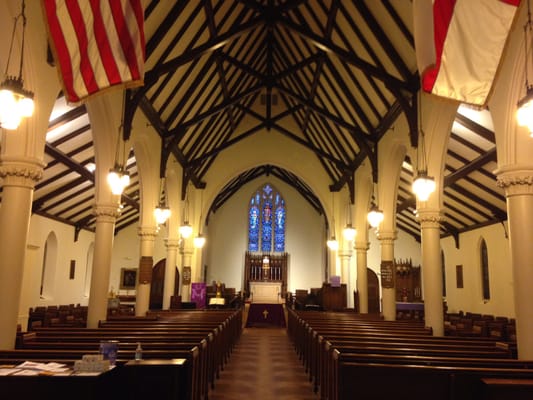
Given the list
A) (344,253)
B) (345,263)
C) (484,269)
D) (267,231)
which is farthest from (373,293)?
(267,231)

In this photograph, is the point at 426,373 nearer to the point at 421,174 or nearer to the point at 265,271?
the point at 421,174

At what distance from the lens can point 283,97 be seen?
67.8 feet

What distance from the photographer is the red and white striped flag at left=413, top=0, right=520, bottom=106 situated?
4676 millimetres

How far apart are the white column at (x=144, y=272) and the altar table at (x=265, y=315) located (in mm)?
7488

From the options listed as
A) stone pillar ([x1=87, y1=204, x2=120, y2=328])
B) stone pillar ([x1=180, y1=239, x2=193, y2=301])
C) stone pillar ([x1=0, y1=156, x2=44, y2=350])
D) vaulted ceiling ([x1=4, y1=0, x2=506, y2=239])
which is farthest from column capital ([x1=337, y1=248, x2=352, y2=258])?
stone pillar ([x1=0, y1=156, x2=44, y2=350])

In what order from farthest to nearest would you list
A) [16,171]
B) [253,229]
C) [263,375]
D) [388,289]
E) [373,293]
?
[253,229], [373,293], [388,289], [263,375], [16,171]

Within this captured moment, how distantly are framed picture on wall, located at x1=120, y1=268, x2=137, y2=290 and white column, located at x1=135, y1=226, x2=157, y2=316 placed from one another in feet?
39.3

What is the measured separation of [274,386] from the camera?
25.9 feet

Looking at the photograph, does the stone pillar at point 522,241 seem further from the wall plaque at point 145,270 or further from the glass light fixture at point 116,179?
the wall plaque at point 145,270

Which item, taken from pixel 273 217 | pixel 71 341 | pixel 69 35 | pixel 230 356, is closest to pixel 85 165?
pixel 230 356

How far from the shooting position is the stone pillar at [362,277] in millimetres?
16766

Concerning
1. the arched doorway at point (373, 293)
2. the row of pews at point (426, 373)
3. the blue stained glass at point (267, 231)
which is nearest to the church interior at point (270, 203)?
the row of pews at point (426, 373)

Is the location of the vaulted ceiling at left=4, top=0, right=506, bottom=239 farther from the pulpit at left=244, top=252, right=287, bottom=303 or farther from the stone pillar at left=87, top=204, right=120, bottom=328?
the pulpit at left=244, top=252, right=287, bottom=303

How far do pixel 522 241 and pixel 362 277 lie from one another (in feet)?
34.5
